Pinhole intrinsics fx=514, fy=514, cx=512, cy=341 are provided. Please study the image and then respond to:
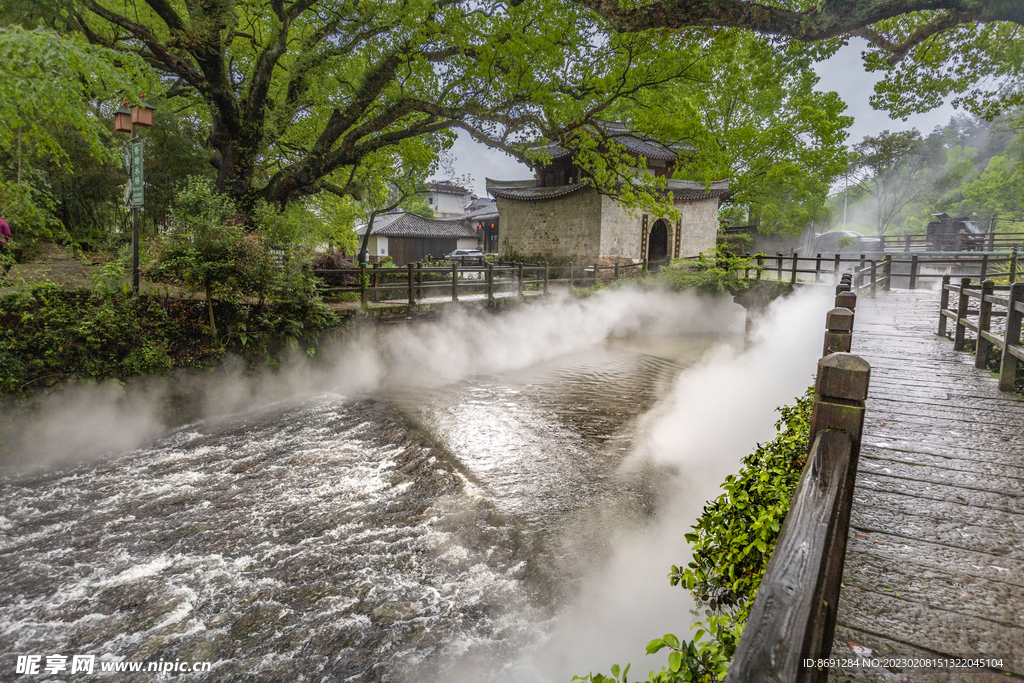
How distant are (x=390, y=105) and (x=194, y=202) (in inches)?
202

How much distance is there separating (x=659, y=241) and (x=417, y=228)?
61.8ft

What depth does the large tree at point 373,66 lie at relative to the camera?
36.6ft

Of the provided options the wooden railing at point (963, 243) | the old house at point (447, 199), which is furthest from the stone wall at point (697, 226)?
the old house at point (447, 199)

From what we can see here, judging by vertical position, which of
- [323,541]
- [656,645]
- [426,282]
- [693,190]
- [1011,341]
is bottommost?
[323,541]

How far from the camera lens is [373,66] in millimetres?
12141

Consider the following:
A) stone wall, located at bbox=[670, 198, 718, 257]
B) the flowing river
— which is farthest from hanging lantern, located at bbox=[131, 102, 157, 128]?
stone wall, located at bbox=[670, 198, 718, 257]

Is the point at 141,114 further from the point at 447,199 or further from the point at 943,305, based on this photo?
the point at 447,199

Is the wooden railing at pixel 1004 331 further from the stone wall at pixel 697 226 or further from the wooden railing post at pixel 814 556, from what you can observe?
the stone wall at pixel 697 226

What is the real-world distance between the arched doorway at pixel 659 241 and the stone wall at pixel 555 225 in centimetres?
437

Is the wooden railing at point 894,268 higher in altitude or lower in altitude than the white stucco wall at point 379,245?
lower

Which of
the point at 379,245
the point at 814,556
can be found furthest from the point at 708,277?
the point at 379,245

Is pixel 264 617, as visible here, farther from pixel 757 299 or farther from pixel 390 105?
pixel 757 299

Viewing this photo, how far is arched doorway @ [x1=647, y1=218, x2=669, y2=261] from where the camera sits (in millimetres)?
26906

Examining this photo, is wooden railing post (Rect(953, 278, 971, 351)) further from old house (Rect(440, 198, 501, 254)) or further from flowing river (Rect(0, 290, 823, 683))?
old house (Rect(440, 198, 501, 254))
